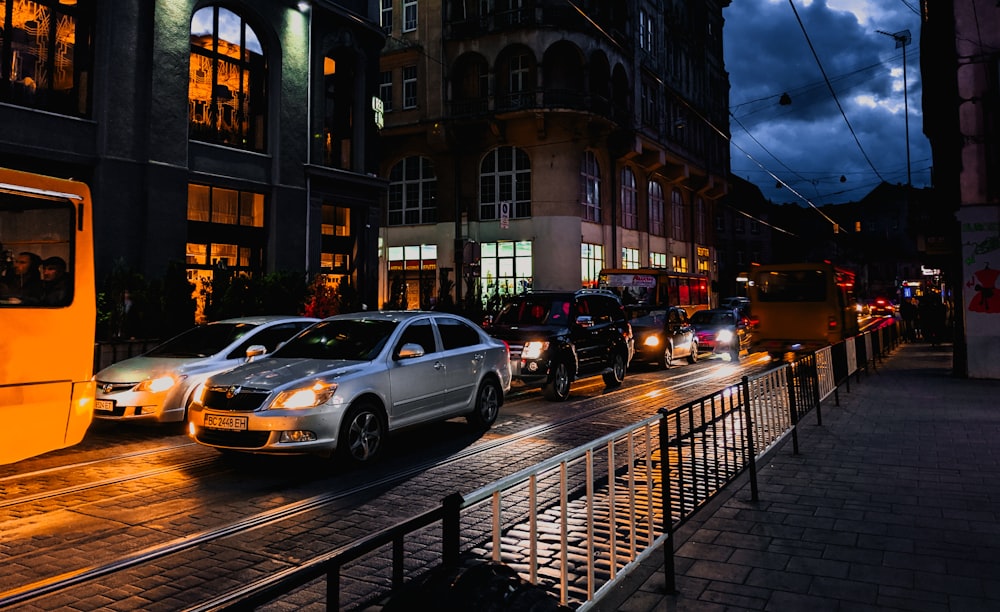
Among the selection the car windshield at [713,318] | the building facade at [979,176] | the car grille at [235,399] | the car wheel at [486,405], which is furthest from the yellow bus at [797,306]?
the car grille at [235,399]

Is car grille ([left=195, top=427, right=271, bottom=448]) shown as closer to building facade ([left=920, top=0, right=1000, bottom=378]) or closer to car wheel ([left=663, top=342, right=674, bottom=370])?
car wheel ([left=663, top=342, right=674, bottom=370])

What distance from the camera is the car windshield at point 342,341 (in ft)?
27.2

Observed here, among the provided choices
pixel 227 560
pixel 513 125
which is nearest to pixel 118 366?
pixel 227 560

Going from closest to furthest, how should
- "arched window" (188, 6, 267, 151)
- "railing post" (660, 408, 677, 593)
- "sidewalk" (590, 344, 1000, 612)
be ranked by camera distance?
"sidewalk" (590, 344, 1000, 612) → "railing post" (660, 408, 677, 593) → "arched window" (188, 6, 267, 151)

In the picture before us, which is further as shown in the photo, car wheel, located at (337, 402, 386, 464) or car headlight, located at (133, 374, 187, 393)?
car headlight, located at (133, 374, 187, 393)

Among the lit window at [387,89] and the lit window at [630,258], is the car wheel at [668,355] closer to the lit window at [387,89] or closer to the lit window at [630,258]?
the lit window at [630,258]

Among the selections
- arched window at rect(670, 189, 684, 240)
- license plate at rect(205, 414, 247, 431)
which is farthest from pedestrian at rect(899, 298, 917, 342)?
license plate at rect(205, 414, 247, 431)

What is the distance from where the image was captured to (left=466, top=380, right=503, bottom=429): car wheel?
32.3 ft

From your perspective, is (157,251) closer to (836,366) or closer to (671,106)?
(836,366)

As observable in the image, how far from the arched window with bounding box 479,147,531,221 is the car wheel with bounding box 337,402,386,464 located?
28.7 metres

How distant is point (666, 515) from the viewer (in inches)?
171

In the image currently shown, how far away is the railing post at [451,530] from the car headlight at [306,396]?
5052mm

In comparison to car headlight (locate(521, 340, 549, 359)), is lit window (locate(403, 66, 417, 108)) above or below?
above

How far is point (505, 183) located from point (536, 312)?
23.4m
